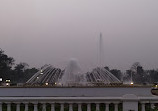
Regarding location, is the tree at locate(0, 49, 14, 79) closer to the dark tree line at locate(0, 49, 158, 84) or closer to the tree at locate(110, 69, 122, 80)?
the dark tree line at locate(0, 49, 158, 84)

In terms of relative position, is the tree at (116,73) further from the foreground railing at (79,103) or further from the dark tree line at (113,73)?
the foreground railing at (79,103)

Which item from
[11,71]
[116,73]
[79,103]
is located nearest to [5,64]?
[11,71]

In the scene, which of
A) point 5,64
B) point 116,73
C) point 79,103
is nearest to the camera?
point 79,103

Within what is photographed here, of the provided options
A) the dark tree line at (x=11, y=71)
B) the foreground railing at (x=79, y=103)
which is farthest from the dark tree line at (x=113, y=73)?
the foreground railing at (x=79, y=103)

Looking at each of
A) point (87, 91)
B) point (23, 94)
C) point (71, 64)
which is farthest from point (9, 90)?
point (71, 64)

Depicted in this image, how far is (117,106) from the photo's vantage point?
6.64 m

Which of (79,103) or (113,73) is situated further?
(113,73)

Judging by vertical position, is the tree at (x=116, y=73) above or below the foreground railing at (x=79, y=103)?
above

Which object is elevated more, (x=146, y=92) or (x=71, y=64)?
(x=71, y=64)

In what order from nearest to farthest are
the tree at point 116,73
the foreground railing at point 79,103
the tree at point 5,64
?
the foreground railing at point 79,103, the tree at point 5,64, the tree at point 116,73

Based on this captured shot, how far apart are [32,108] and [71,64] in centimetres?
1133

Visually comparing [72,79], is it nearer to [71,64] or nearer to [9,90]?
[71,64]

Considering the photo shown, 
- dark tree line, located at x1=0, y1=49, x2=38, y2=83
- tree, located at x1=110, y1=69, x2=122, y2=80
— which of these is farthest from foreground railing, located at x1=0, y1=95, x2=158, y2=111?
tree, located at x1=110, y1=69, x2=122, y2=80

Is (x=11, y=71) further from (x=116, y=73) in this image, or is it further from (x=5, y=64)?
(x=116, y=73)
